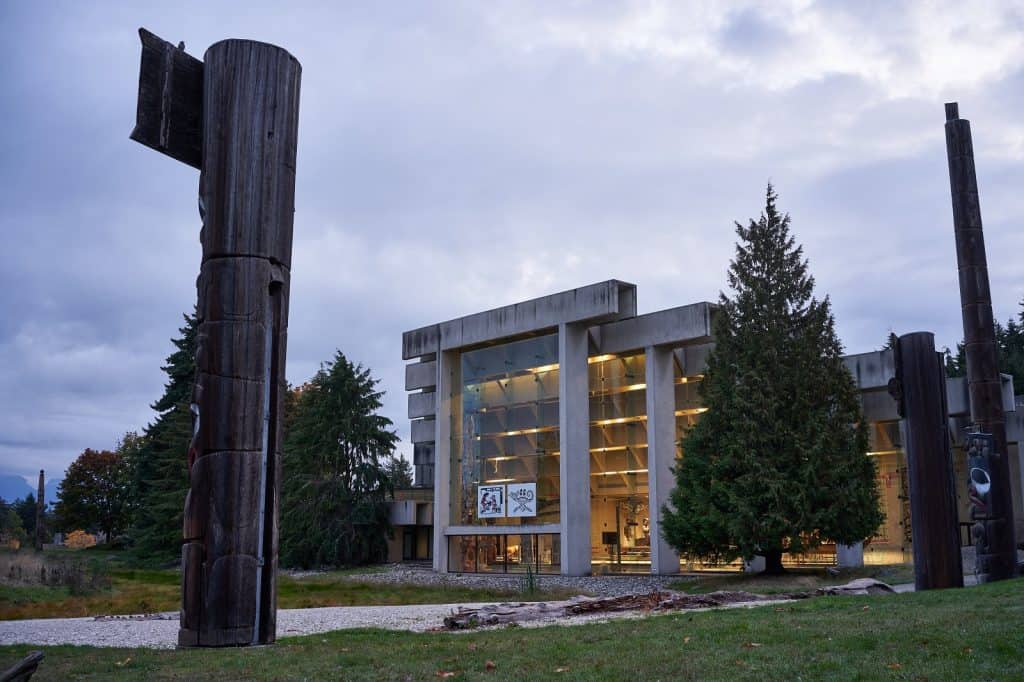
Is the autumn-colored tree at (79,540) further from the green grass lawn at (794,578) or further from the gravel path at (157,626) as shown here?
the gravel path at (157,626)

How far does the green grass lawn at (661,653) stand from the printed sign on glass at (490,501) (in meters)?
27.5

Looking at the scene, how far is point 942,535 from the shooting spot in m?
17.7

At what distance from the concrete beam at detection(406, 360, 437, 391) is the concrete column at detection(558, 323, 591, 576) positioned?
484 inches

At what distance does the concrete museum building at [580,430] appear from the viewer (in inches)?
1449

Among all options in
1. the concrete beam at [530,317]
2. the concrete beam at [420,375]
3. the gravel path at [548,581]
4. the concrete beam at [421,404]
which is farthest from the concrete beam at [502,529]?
the concrete beam at [421,404]

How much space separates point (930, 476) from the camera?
58.4ft

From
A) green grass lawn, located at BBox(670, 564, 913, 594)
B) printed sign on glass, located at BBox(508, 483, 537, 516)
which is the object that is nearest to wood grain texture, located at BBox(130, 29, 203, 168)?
green grass lawn, located at BBox(670, 564, 913, 594)

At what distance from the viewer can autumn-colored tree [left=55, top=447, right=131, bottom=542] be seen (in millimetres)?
73125

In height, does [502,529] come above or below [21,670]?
above

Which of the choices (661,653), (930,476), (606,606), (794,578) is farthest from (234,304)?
(794,578)

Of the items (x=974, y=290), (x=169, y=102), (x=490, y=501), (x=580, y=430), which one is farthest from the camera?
(x=490, y=501)

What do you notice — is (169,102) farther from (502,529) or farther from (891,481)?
(891,481)

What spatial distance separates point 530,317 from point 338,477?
1649 centimetres

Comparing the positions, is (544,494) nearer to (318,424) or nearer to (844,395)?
(844,395)
